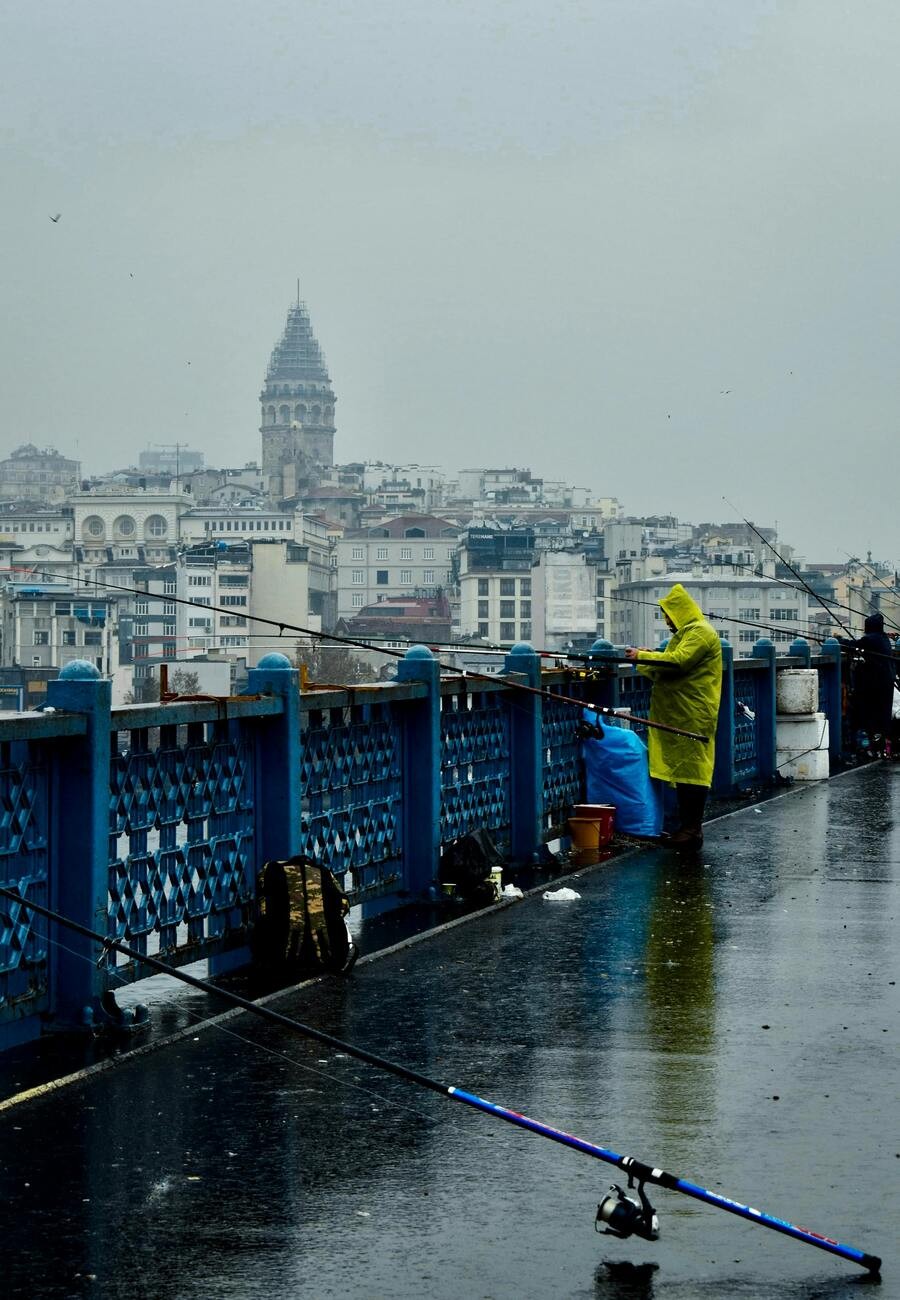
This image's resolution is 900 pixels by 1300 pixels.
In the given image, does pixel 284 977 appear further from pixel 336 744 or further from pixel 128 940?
pixel 336 744

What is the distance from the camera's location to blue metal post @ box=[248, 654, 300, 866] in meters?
8.09

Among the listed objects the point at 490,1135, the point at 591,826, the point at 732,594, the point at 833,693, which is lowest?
the point at 490,1135

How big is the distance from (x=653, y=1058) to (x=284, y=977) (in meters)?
1.82

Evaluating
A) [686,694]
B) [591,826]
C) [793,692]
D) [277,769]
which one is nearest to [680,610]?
[686,694]

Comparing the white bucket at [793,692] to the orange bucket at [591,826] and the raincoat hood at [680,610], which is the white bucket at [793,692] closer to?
the raincoat hood at [680,610]

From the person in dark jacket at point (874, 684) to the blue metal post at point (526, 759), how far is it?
9.14 metres

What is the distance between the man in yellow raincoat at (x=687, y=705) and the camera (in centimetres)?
1216

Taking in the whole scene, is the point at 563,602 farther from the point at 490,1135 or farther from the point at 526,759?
the point at 490,1135

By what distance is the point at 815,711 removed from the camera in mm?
17984

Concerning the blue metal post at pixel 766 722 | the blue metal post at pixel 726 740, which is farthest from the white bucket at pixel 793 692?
the blue metal post at pixel 726 740

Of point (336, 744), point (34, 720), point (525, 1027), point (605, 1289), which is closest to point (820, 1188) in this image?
point (605, 1289)

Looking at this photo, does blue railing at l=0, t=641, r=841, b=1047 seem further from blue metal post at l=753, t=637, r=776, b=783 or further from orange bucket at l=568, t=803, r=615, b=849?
blue metal post at l=753, t=637, r=776, b=783

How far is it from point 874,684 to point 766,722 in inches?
126

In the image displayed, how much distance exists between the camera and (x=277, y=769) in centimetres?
812
